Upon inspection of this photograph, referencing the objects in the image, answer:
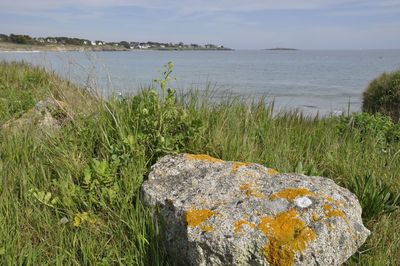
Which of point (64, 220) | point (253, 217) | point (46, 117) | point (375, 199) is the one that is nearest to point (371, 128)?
point (375, 199)

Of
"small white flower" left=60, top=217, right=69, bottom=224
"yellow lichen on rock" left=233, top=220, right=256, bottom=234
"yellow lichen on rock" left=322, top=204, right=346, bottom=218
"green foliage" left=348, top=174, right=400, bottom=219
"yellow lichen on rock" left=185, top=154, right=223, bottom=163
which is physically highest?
"yellow lichen on rock" left=185, top=154, right=223, bottom=163

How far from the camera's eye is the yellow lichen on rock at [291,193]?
8.22 ft

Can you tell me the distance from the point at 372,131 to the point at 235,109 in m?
1.73

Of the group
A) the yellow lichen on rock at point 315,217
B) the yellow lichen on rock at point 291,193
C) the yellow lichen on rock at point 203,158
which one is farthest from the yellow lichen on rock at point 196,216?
the yellow lichen on rock at point 203,158

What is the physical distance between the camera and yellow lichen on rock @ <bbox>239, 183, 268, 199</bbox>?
2.57 metres

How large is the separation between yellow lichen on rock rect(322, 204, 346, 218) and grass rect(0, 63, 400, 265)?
0.38 metres

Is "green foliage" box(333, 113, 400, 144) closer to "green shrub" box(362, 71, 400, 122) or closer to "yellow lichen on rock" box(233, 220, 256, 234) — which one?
"yellow lichen on rock" box(233, 220, 256, 234)

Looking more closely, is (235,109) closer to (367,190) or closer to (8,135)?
(367,190)

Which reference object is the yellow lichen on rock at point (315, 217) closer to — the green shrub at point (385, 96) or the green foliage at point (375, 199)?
the green foliage at point (375, 199)

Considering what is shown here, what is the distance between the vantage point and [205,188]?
271 cm

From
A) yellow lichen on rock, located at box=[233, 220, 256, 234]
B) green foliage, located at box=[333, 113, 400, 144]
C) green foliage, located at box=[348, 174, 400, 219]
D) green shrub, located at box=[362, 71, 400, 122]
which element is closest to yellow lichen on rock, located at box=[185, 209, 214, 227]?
yellow lichen on rock, located at box=[233, 220, 256, 234]

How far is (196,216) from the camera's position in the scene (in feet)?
7.80

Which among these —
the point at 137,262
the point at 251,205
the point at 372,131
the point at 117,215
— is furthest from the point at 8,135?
the point at 372,131

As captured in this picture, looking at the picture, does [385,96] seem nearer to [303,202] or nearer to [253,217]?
[303,202]
